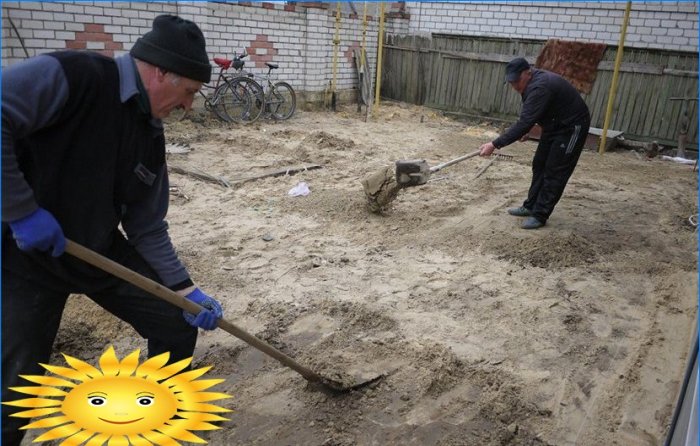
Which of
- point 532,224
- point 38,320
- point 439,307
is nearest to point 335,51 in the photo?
point 532,224

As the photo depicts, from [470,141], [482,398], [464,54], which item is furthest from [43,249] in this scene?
[464,54]

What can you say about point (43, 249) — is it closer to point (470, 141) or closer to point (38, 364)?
point (38, 364)

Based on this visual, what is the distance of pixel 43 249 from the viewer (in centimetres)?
160

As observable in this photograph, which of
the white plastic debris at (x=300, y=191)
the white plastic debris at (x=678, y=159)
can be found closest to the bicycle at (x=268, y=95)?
the white plastic debris at (x=300, y=191)

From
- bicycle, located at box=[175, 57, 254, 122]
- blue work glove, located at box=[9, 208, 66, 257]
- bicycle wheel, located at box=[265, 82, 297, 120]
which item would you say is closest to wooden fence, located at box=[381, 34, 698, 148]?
bicycle wheel, located at box=[265, 82, 297, 120]

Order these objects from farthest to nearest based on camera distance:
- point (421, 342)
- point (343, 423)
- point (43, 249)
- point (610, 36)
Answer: point (610, 36) < point (421, 342) < point (343, 423) < point (43, 249)

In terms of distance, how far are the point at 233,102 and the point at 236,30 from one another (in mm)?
1389

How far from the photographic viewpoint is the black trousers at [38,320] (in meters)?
1.68

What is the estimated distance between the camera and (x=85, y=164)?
1.70 m

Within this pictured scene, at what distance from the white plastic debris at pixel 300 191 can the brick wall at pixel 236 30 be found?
13.7ft

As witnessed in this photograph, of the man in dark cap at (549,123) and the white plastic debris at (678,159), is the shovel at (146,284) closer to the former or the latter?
the man in dark cap at (549,123)

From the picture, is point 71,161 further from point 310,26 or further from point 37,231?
point 310,26

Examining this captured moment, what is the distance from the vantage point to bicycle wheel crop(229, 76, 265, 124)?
358 inches

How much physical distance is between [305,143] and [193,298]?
5.91 meters
